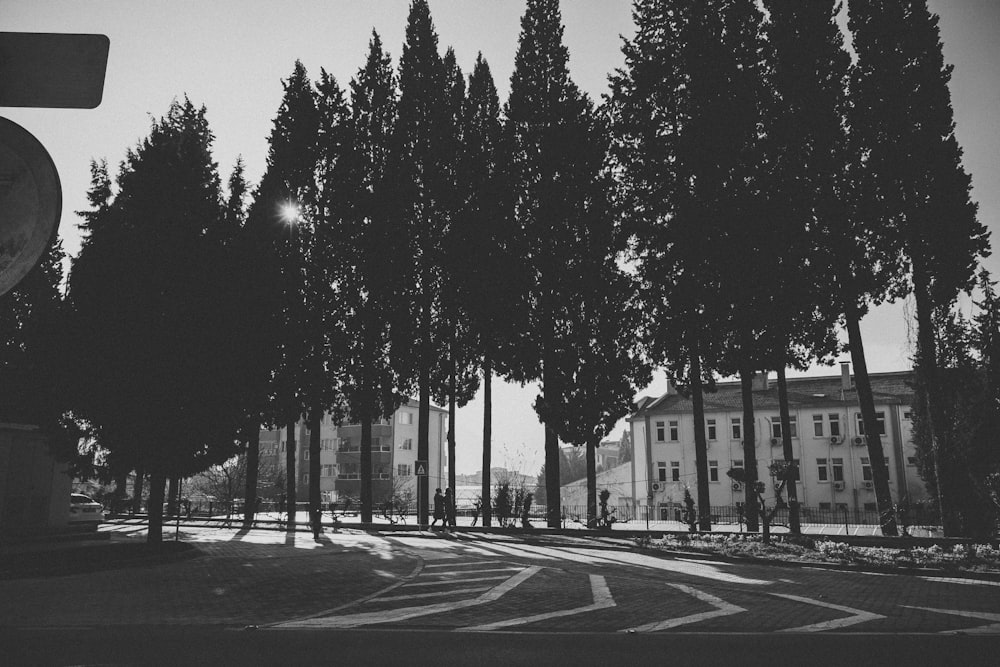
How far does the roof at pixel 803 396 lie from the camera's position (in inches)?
1960

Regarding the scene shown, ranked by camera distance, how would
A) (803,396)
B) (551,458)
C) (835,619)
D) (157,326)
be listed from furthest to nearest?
(803,396) < (551,458) < (157,326) < (835,619)

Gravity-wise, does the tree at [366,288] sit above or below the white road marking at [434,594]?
above

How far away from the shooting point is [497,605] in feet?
30.8

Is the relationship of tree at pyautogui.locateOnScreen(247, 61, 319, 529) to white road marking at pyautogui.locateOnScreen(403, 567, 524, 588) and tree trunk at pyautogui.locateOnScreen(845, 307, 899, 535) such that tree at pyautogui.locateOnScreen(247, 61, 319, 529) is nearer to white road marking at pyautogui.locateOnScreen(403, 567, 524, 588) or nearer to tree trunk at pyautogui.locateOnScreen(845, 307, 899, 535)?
white road marking at pyautogui.locateOnScreen(403, 567, 524, 588)

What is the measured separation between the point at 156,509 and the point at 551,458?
1551cm

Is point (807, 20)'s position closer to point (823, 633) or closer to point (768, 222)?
point (768, 222)

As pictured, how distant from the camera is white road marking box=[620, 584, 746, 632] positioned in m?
7.75

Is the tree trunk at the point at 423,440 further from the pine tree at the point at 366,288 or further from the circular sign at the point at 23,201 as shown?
the circular sign at the point at 23,201

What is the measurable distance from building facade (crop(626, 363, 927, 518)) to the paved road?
114ft

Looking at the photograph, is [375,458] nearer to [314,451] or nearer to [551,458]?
[314,451]

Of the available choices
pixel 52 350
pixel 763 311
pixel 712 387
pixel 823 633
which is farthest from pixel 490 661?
pixel 712 387

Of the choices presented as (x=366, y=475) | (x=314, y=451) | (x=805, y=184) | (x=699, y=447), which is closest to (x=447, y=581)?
(x=699, y=447)

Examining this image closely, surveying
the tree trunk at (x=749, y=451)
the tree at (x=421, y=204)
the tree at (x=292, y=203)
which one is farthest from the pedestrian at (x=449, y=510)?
the tree trunk at (x=749, y=451)

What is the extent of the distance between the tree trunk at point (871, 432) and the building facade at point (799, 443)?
2485 cm
